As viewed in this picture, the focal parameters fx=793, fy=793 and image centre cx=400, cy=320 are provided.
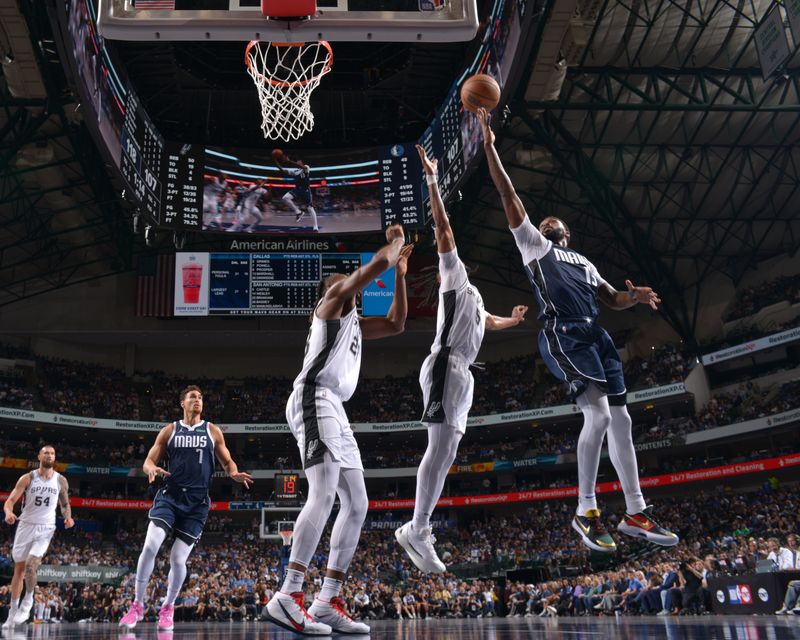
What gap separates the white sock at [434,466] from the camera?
19.7ft

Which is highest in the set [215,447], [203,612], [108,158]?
[108,158]

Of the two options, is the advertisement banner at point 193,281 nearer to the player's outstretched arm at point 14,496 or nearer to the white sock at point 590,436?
the player's outstretched arm at point 14,496

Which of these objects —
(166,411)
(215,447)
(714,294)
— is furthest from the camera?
(166,411)

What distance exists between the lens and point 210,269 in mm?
24172

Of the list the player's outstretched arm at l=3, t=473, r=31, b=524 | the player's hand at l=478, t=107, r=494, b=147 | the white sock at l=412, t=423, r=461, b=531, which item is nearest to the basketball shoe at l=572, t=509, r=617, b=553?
the white sock at l=412, t=423, r=461, b=531

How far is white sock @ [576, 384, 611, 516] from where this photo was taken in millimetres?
5699

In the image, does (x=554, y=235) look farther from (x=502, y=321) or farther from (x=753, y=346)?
(x=753, y=346)

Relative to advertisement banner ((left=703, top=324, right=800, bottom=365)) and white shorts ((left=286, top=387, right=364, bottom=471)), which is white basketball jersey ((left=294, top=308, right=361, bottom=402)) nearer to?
white shorts ((left=286, top=387, right=364, bottom=471))

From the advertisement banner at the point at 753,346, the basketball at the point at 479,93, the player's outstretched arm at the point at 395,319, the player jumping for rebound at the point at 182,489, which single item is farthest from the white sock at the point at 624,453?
the advertisement banner at the point at 753,346

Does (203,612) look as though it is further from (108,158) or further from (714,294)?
(714,294)

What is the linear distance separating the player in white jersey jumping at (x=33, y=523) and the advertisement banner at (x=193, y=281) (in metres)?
14.5

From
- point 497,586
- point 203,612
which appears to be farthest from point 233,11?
point 497,586

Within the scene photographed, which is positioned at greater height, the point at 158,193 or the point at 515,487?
the point at 158,193

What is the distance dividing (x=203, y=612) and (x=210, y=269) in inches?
387
